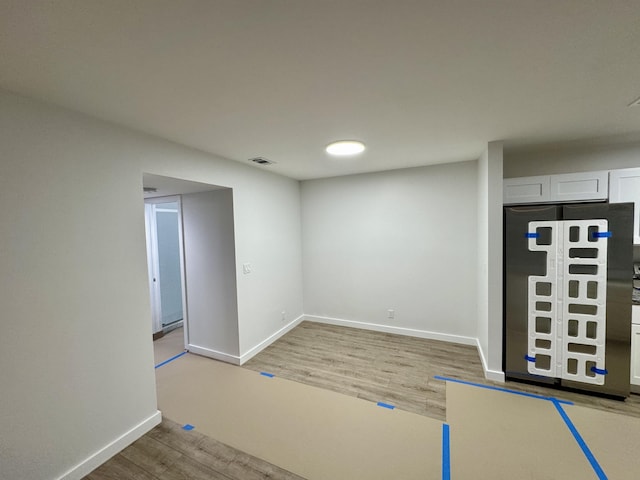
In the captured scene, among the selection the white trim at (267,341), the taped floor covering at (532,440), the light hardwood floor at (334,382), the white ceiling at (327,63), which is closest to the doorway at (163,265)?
the light hardwood floor at (334,382)

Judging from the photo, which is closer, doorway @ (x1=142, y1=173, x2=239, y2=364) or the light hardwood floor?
the light hardwood floor

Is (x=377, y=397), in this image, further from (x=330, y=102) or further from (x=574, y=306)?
(x=330, y=102)

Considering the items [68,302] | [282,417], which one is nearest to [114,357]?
[68,302]

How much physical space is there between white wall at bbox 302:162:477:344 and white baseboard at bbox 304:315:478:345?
15mm

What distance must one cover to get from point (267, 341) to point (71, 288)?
2.50 meters

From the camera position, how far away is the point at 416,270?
3891mm

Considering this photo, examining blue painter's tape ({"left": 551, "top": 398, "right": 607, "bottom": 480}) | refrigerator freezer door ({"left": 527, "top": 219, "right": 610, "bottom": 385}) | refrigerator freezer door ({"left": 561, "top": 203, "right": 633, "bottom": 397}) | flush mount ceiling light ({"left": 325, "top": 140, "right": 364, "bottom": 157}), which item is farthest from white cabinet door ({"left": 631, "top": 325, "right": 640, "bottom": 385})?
flush mount ceiling light ({"left": 325, "top": 140, "right": 364, "bottom": 157})

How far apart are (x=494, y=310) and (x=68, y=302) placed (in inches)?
148

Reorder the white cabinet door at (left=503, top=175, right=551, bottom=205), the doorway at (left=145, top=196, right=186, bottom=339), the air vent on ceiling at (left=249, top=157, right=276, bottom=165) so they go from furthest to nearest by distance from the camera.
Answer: the doorway at (left=145, top=196, right=186, bottom=339) → the air vent on ceiling at (left=249, top=157, right=276, bottom=165) → the white cabinet door at (left=503, top=175, right=551, bottom=205)

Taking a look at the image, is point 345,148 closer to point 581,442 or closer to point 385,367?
point 385,367

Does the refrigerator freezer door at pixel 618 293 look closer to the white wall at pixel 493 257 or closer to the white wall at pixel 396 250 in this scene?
the white wall at pixel 493 257

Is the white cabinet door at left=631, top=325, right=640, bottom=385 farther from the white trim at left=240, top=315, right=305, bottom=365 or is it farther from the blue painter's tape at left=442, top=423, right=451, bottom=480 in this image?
the white trim at left=240, top=315, right=305, bottom=365

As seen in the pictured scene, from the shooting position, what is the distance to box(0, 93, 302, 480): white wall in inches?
60.7

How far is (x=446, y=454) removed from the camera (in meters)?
1.90
